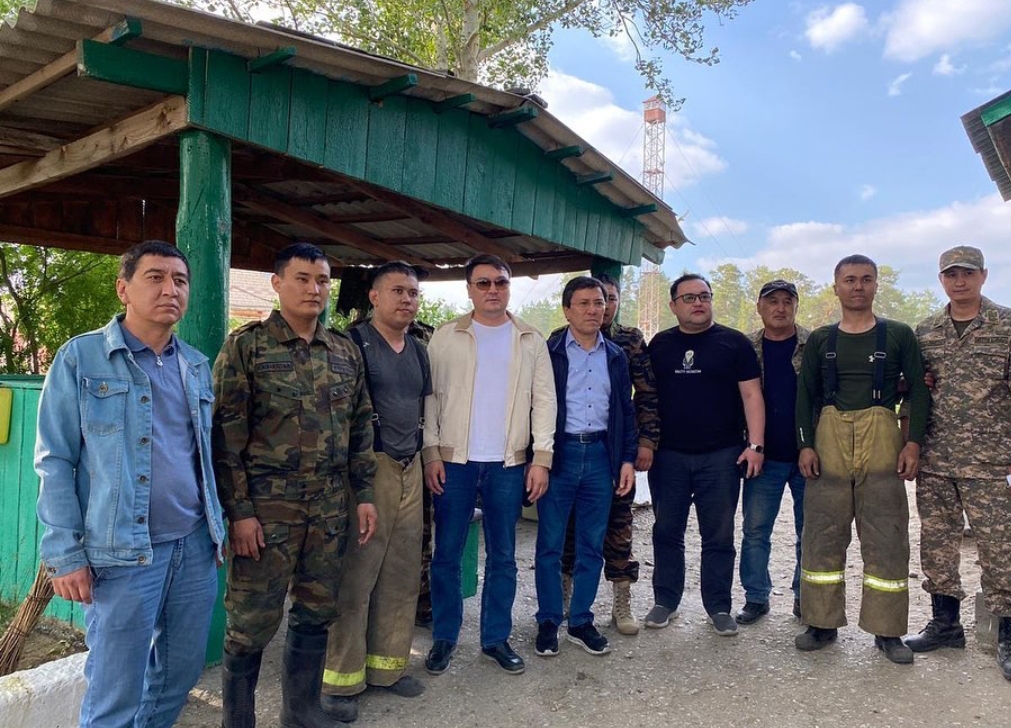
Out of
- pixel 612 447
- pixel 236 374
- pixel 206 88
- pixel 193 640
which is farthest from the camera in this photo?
pixel 612 447

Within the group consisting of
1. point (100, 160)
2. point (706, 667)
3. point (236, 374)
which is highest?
point (100, 160)

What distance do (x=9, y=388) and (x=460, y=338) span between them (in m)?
2.56

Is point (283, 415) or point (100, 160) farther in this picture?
point (100, 160)

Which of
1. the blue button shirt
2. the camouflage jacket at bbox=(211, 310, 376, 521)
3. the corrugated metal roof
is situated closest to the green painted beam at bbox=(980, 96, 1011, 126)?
the corrugated metal roof

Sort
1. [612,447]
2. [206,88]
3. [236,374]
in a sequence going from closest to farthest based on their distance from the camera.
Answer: [236,374], [206,88], [612,447]

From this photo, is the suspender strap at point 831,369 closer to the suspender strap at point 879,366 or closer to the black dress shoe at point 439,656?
the suspender strap at point 879,366

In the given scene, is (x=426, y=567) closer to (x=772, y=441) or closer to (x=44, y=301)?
(x=772, y=441)

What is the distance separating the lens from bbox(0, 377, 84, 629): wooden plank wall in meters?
3.72

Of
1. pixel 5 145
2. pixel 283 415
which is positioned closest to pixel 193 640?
pixel 283 415

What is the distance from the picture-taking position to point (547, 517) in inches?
146

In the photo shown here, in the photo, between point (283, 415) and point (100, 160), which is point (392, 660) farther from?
point (100, 160)

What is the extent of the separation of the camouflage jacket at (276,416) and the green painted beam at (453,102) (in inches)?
83.1

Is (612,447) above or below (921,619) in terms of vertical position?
above

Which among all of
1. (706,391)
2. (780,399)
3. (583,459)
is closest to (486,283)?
(583,459)
